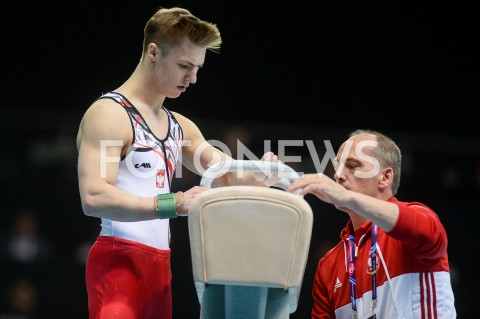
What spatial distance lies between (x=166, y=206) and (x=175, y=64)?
632mm

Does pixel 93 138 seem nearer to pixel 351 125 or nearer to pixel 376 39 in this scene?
pixel 351 125

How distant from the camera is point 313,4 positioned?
603 cm

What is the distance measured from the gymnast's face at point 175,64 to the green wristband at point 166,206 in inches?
22.2

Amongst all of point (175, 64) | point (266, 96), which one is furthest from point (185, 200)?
point (266, 96)

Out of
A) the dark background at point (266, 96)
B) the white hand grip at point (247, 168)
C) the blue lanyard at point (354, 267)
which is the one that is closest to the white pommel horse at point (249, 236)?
the white hand grip at point (247, 168)

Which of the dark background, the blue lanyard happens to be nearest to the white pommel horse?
the blue lanyard

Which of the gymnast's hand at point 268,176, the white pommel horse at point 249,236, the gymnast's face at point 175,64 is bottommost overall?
the white pommel horse at point 249,236

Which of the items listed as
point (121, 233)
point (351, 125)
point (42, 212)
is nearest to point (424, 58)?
point (351, 125)

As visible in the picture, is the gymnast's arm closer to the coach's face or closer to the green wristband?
the green wristband

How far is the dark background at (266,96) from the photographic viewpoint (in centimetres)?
502

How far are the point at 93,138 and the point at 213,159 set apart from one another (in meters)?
0.69

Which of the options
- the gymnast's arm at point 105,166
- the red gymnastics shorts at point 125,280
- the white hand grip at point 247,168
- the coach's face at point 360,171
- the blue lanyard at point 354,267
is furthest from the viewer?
the coach's face at point 360,171

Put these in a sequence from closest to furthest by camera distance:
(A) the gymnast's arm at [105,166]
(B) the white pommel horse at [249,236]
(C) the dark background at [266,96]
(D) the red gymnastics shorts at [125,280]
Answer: (B) the white pommel horse at [249,236] < (A) the gymnast's arm at [105,166] < (D) the red gymnastics shorts at [125,280] < (C) the dark background at [266,96]

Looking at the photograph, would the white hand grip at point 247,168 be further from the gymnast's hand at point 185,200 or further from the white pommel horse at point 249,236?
the white pommel horse at point 249,236
